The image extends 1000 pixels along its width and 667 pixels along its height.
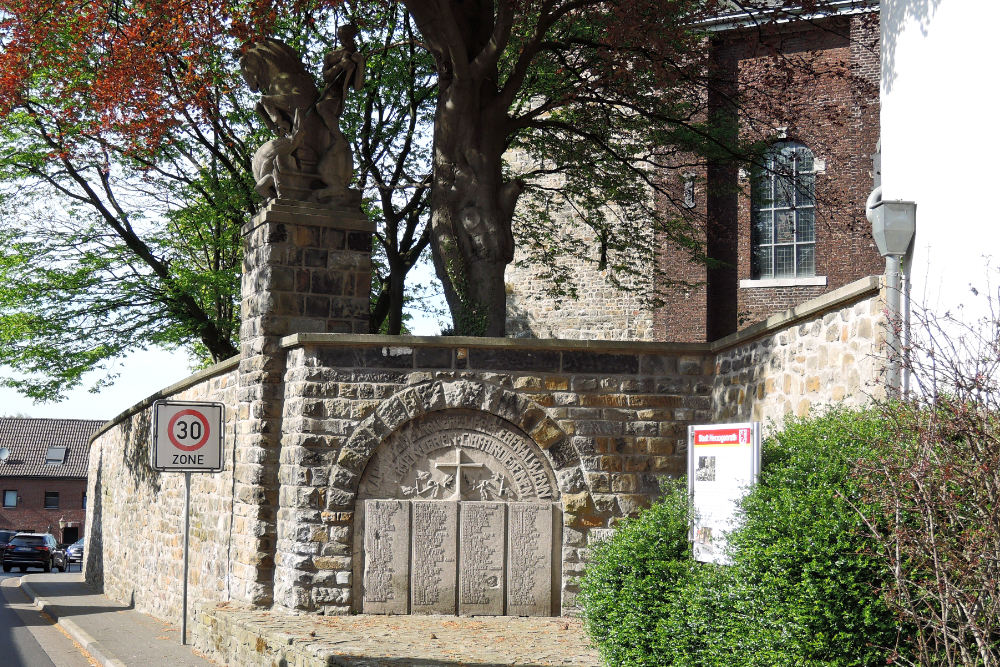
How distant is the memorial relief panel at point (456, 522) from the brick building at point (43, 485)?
2212 inches

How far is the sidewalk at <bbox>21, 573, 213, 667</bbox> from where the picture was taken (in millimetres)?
11408

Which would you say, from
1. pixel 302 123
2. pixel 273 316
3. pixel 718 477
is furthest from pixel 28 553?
pixel 718 477

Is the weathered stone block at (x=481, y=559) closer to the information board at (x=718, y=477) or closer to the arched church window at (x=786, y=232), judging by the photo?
the information board at (x=718, y=477)

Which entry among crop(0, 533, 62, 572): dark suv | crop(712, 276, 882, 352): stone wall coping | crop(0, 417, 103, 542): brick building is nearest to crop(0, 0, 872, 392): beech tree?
crop(712, 276, 882, 352): stone wall coping

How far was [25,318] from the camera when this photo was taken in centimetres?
2173

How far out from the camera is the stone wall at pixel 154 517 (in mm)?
12844

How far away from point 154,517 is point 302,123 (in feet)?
25.5

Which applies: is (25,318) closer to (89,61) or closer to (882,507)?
(89,61)

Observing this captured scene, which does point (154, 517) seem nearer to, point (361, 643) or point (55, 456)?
point (361, 643)

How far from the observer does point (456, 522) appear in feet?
35.8

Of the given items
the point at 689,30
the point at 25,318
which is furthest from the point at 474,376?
the point at 25,318

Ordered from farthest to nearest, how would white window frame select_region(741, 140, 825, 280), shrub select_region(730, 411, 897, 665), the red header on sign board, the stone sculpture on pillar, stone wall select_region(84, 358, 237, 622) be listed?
white window frame select_region(741, 140, 825, 280) → stone wall select_region(84, 358, 237, 622) → the stone sculpture on pillar → the red header on sign board → shrub select_region(730, 411, 897, 665)

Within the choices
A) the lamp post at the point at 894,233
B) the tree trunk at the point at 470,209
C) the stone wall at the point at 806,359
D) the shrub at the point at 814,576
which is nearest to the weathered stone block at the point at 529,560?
the stone wall at the point at 806,359

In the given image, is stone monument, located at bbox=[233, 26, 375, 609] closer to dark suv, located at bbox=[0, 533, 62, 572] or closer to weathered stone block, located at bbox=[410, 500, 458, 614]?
weathered stone block, located at bbox=[410, 500, 458, 614]
